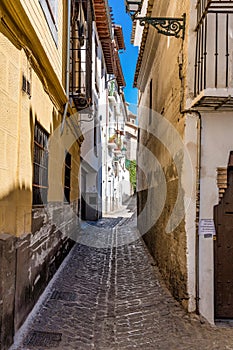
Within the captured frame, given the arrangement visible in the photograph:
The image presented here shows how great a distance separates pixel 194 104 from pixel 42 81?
7.60 feet

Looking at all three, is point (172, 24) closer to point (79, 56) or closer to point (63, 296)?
point (63, 296)

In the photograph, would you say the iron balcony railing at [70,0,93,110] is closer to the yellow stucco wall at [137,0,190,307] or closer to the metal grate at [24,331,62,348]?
the yellow stucco wall at [137,0,190,307]

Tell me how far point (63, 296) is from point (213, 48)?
4216mm

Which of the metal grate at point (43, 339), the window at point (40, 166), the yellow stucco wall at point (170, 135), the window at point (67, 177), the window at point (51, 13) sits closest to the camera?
the metal grate at point (43, 339)

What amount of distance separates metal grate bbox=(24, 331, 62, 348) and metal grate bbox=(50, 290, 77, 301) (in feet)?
4.76

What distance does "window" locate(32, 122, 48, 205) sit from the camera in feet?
18.8

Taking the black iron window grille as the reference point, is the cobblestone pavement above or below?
below

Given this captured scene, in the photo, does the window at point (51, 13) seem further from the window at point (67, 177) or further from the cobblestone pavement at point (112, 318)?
the cobblestone pavement at point (112, 318)

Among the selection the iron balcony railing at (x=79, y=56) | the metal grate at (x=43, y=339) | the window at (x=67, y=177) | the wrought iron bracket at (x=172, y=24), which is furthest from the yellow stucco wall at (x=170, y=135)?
the window at (x=67, y=177)

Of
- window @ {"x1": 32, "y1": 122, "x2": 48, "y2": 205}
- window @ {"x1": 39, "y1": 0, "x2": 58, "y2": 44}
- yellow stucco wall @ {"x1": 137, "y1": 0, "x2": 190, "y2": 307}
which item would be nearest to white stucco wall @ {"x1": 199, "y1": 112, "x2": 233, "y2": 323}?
yellow stucco wall @ {"x1": 137, "y1": 0, "x2": 190, "y2": 307}

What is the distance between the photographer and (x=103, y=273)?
7977 millimetres

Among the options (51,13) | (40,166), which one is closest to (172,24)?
(51,13)

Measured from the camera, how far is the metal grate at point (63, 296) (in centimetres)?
606

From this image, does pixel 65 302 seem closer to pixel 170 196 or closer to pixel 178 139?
pixel 170 196
